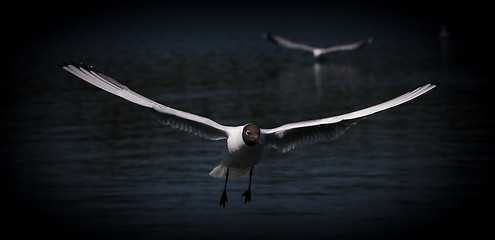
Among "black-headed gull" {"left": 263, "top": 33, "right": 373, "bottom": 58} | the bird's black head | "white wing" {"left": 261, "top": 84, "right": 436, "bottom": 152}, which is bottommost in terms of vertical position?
the bird's black head

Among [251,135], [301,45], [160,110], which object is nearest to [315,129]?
[251,135]

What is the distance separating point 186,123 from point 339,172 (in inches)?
292

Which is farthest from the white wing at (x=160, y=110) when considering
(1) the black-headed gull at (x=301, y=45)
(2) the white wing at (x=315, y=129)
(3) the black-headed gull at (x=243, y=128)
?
(1) the black-headed gull at (x=301, y=45)

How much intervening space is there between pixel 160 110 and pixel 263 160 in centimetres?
890

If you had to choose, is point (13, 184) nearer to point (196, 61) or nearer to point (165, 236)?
point (165, 236)

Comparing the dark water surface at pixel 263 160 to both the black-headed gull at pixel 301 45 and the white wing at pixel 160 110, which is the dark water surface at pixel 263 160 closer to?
the black-headed gull at pixel 301 45

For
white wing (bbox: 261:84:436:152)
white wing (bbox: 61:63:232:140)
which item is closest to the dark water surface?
white wing (bbox: 261:84:436:152)

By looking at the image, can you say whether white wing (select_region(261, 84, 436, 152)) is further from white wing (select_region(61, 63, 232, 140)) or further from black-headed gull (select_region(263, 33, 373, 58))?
black-headed gull (select_region(263, 33, 373, 58))

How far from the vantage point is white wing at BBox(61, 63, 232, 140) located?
40.8 ft

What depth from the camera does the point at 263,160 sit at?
2114 centimetres

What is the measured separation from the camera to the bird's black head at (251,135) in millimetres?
11805

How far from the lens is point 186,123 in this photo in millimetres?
12742

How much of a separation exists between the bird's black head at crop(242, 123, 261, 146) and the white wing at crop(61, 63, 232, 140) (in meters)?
0.71

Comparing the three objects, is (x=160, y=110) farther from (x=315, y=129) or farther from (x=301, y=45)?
(x=301, y=45)
